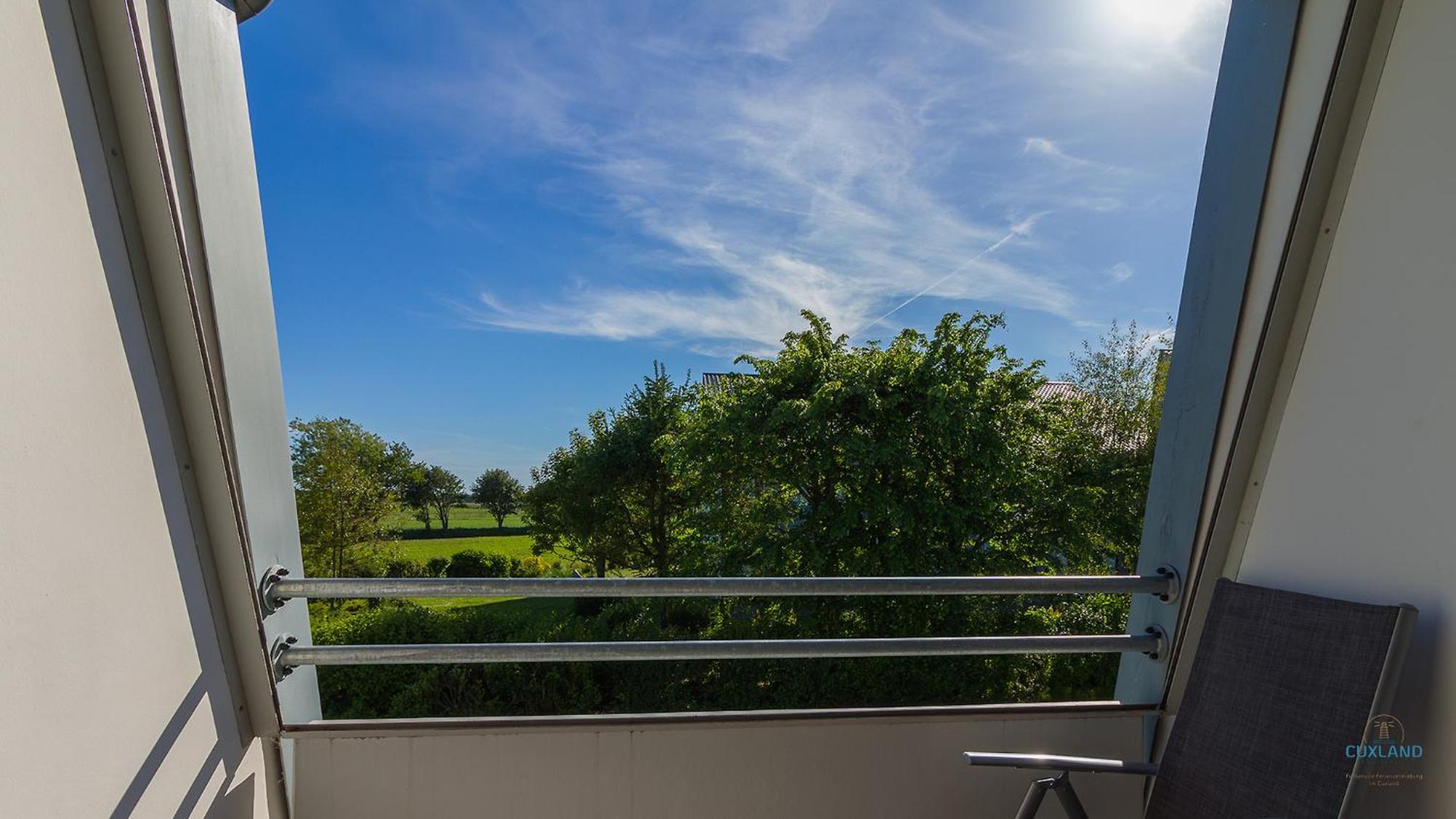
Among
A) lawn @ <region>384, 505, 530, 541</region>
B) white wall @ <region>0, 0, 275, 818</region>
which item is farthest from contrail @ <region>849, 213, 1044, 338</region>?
lawn @ <region>384, 505, 530, 541</region>

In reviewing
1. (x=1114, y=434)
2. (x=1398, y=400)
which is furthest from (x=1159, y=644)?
(x=1114, y=434)

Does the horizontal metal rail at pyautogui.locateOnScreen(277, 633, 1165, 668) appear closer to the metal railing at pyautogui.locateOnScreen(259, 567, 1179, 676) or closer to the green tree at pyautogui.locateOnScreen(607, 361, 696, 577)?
the metal railing at pyautogui.locateOnScreen(259, 567, 1179, 676)

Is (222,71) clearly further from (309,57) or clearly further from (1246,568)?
(309,57)

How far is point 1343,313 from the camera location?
1346 mm

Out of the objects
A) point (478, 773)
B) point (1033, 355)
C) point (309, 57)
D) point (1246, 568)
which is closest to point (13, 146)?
point (478, 773)

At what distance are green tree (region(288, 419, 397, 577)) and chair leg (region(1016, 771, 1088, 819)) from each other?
8.73 metres

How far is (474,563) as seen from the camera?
376 inches

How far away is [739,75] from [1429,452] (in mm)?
3358

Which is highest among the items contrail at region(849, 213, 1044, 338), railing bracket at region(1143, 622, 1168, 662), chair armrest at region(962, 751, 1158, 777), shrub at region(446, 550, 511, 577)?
contrail at region(849, 213, 1044, 338)

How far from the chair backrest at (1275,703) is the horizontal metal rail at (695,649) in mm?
279

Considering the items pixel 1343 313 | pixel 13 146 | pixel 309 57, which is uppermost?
pixel 309 57

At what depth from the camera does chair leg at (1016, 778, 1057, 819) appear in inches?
54.5

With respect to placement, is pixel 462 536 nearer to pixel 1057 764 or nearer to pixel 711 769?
pixel 711 769

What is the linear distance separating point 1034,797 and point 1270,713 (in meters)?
0.48
